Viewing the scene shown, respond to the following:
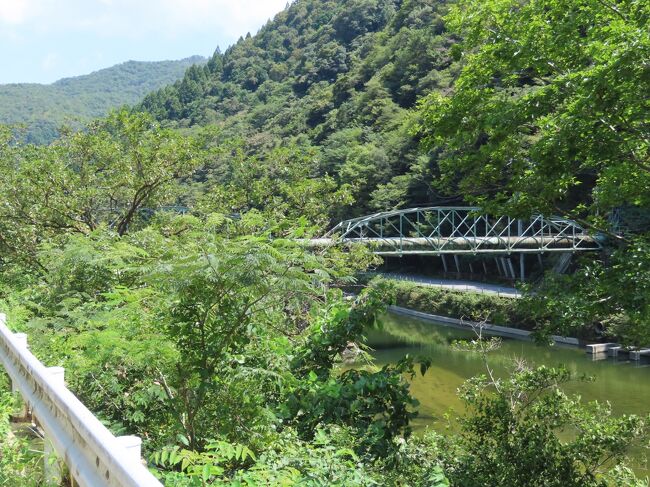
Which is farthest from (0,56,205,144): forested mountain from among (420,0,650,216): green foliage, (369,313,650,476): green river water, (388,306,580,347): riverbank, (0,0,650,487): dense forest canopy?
(420,0,650,216): green foliage

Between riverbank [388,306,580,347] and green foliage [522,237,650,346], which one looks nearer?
green foliage [522,237,650,346]

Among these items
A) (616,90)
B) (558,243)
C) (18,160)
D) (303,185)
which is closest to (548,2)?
(616,90)

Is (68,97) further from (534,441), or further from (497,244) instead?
(534,441)

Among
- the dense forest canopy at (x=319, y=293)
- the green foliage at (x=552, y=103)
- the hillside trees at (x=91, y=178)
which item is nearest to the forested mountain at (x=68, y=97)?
the hillside trees at (x=91, y=178)

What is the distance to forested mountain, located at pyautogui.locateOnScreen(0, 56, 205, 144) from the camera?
11044 cm

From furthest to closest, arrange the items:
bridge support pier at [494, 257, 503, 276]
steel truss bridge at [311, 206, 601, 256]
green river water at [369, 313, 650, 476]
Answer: bridge support pier at [494, 257, 503, 276] < steel truss bridge at [311, 206, 601, 256] < green river water at [369, 313, 650, 476]

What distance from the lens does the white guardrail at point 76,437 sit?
179 centimetres

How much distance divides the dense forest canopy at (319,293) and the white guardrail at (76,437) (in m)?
0.31

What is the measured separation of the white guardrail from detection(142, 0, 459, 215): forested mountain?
14571 millimetres

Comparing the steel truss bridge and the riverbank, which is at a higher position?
the steel truss bridge

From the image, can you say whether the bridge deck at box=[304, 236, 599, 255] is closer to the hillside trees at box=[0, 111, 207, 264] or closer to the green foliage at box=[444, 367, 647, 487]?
the hillside trees at box=[0, 111, 207, 264]

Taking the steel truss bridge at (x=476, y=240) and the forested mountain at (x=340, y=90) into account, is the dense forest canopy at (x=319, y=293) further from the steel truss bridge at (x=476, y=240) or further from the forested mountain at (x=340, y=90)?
the steel truss bridge at (x=476, y=240)

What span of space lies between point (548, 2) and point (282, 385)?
5.99 meters

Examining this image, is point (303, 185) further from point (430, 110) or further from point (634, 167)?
point (634, 167)
